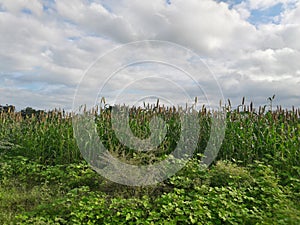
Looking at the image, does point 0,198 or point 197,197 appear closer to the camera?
point 197,197

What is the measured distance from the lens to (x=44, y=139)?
846cm

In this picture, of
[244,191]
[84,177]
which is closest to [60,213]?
[84,177]

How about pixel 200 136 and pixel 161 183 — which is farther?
pixel 200 136

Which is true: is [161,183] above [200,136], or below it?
below

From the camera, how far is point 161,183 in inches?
205

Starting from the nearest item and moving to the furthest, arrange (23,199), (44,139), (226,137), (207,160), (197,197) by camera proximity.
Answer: (197,197) < (23,199) < (207,160) < (226,137) < (44,139)

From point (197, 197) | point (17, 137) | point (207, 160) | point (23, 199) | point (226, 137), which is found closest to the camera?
point (197, 197)

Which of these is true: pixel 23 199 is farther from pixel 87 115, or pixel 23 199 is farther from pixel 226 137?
pixel 226 137

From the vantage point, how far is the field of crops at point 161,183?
435cm

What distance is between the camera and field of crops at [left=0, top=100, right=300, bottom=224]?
4.35 m

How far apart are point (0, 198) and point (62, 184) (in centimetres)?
101

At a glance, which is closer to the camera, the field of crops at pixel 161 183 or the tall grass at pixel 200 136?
the field of crops at pixel 161 183

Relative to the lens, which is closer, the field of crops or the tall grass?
the field of crops

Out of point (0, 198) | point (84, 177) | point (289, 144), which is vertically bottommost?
point (0, 198)
